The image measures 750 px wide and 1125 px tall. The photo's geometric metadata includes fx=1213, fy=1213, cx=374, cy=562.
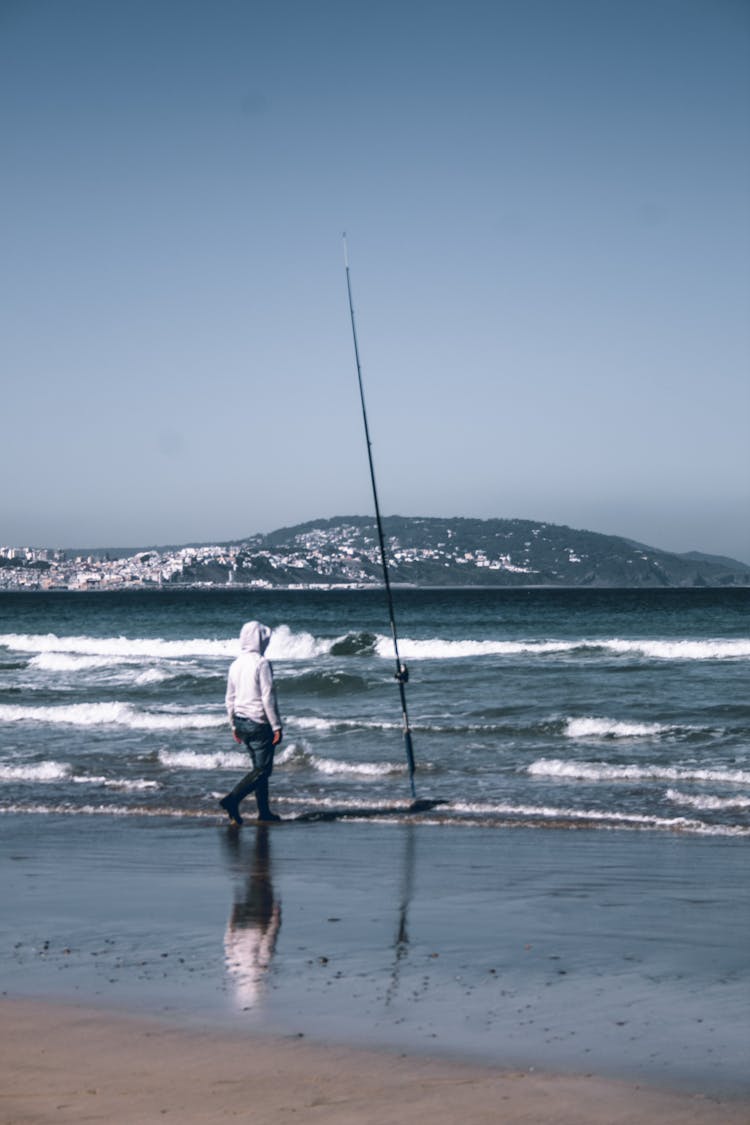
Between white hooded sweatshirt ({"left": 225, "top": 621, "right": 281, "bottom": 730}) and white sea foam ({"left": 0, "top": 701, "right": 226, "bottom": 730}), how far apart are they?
21.5 ft

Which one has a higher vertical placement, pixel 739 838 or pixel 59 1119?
pixel 59 1119

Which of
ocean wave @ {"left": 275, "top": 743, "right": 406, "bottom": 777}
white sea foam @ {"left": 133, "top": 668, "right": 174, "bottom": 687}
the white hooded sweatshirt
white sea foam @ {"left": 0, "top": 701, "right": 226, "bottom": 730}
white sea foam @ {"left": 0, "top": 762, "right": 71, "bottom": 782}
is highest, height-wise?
the white hooded sweatshirt

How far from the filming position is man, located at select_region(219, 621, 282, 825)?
10.0 m

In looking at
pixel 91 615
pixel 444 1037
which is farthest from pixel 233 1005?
pixel 91 615

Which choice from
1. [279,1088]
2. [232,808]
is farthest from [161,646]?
[279,1088]

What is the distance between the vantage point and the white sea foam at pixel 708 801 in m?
10.5

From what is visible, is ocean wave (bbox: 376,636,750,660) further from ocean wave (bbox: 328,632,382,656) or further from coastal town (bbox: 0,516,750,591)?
coastal town (bbox: 0,516,750,591)

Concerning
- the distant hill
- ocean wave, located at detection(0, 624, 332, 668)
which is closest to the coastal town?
the distant hill

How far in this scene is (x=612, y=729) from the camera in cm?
1506

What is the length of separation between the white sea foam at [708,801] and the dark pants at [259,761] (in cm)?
361

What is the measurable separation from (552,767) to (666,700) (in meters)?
5.96

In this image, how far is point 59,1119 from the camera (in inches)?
148

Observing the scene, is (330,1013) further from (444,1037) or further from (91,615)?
(91,615)

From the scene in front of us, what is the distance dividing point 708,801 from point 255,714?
13.3ft
